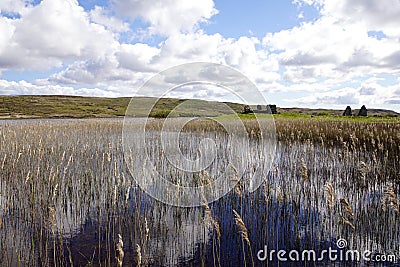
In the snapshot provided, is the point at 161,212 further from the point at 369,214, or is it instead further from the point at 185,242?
the point at 369,214

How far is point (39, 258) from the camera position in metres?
4.85

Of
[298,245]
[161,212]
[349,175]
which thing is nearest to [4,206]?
[161,212]

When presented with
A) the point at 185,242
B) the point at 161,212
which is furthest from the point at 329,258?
the point at 161,212

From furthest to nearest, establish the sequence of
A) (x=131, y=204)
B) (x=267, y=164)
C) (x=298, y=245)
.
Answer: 1. (x=267, y=164)
2. (x=131, y=204)
3. (x=298, y=245)

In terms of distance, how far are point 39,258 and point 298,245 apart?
4.30m

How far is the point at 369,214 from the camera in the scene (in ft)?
20.1

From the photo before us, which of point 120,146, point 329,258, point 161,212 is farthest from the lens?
point 120,146

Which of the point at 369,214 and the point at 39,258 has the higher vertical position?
the point at 369,214

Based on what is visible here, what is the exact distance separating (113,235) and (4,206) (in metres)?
3.06

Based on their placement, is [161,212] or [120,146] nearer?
[161,212]

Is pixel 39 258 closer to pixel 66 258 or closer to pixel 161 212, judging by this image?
pixel 66 258

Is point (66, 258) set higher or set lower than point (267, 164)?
lower

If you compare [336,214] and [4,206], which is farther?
[4,206]

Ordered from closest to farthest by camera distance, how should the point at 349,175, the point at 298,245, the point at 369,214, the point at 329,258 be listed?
the point at 329,258
the point at 298,245
the point at 369,214
the point at 349,175
